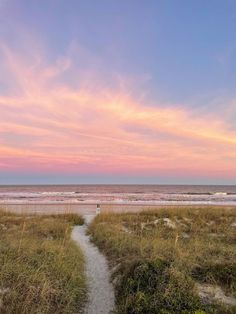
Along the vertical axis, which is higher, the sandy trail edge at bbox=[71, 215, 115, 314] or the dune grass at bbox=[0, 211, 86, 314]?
the dune grass at bbox=[0, 211, 86, 314]

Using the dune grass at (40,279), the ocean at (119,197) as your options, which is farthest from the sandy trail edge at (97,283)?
the ocean at (119,197)

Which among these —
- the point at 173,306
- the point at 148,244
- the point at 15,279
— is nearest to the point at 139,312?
the point at 173,306

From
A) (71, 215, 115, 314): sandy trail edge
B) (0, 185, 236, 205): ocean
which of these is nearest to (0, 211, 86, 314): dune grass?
(71, 215, 115, 314): sandy trail edge

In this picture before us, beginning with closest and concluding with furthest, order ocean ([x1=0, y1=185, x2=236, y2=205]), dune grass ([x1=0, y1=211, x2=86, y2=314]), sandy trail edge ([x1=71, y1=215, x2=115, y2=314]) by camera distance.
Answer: dune grass ([x1=0, y1=211, x2=86, y2=314])
sandy trail edge ([x1=71, y1=215, x2=115, y2=314])
ocean ([x1=0, y1=185, x2=236, y2=205])

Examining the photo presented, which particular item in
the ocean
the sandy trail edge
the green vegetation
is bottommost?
the sandy trail edge

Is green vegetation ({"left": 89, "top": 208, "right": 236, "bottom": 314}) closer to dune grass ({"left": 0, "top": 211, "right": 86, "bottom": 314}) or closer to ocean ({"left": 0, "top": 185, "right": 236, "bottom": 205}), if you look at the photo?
dune grass ({"left": 0, "top": 211, "right": 86, "bottom": 314})

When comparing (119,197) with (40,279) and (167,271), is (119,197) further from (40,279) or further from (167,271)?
(40,279)

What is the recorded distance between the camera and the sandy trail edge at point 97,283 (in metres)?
6.93

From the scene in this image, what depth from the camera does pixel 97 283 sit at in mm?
8383

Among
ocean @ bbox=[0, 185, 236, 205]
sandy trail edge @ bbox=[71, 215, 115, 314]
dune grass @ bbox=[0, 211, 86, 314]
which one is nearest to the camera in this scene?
dune grass @ bbox=[0, 211, 86, 314]

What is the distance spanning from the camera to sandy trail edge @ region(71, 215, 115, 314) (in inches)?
273

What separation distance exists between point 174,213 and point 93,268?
11333mm

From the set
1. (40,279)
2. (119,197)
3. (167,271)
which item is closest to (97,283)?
(40,279)

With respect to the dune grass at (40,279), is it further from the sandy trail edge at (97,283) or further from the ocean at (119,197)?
Answer: the ocean at (119,197)
